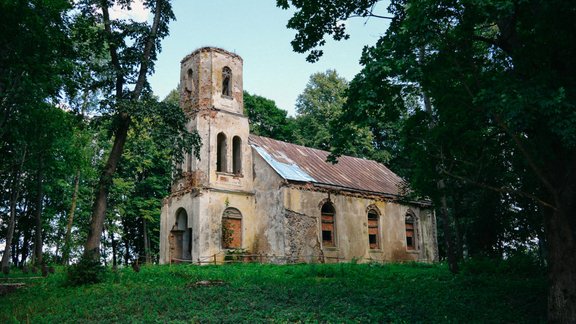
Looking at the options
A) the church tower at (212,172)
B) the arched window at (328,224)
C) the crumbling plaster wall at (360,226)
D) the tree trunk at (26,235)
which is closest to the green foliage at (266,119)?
the church tower at (212,172)

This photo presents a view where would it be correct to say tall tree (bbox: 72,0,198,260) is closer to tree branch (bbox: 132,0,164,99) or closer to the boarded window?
tree branch (bbox: 132,0,164,99)

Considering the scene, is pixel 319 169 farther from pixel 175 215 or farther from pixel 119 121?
pixel 119 121

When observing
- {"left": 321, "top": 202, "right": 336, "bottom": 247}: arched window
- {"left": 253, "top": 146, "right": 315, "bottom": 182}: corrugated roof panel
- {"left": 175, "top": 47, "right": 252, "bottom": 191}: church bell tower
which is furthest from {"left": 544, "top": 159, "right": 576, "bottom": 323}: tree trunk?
{"left": 175, "top": 47, "right": 252, "bottom": 191}: church bell tower

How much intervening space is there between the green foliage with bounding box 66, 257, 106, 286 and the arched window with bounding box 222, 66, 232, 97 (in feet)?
46.6

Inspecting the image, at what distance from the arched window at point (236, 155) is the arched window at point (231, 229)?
2408 millimetres

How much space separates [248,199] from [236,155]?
8.61ft

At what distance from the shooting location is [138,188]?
35625 mm

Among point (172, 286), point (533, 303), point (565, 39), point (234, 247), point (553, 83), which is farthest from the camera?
point (234, 247)

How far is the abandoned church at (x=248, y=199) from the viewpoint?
23.6 m

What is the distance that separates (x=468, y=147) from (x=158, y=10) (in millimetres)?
11465

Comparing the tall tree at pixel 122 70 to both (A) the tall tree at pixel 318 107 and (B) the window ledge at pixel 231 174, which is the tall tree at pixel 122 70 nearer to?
(B) the window ledge at pixel 231 174

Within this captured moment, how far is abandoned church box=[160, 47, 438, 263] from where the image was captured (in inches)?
930

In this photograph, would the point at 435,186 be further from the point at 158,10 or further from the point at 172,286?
the point at 158,10

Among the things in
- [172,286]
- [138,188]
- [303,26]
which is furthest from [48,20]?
[138,188]
